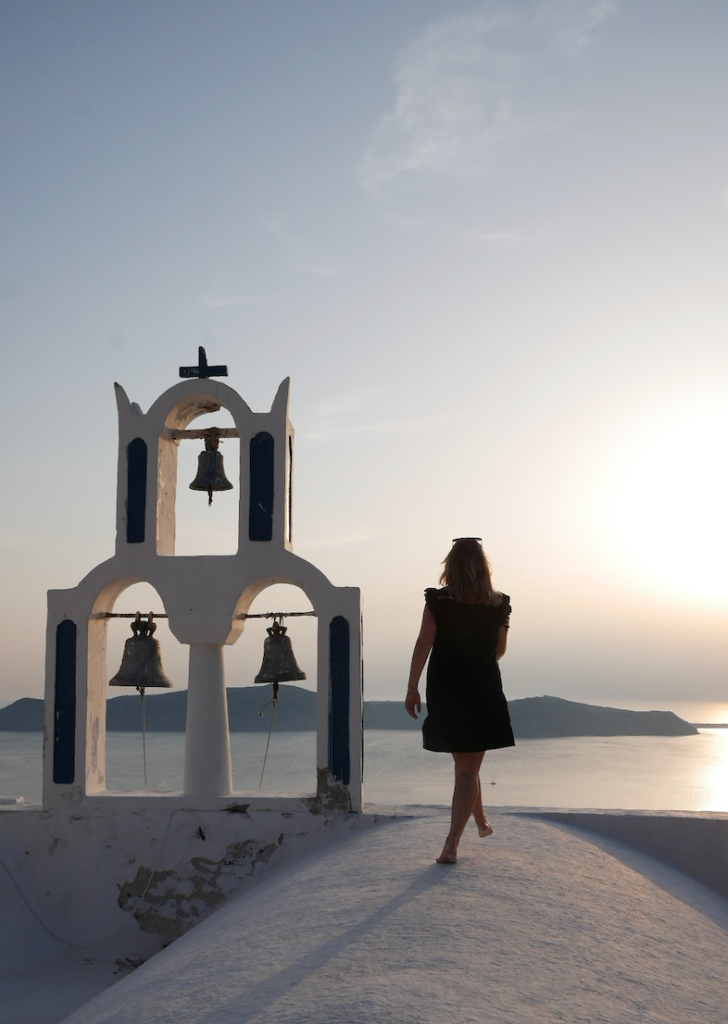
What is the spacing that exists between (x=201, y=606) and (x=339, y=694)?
1.16 m

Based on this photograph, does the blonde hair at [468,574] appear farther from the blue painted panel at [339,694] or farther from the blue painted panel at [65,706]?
the blue painted panel at [65,706]

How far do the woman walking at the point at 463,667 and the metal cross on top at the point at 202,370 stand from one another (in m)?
3.14

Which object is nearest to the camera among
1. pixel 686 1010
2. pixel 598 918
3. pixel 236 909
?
pixel 686 1010

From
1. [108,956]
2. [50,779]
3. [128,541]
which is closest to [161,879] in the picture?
[108,956]

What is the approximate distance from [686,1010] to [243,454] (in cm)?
467

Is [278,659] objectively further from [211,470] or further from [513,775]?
[513,775]

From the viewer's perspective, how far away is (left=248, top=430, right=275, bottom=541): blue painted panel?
21.5ft

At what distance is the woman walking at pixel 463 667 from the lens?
417 cm

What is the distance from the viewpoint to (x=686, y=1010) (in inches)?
112

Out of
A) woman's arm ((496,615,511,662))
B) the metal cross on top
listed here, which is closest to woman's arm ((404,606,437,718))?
woman's arm ((496,615,511,662))

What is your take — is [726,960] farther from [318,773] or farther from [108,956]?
[108,956]

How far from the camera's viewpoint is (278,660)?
661 centimetres

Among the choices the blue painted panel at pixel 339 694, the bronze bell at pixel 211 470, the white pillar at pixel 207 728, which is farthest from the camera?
the bronze bell at pixel 211 470

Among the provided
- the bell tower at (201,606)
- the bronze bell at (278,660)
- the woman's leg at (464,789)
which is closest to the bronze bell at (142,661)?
the bell tower at (201,606)
